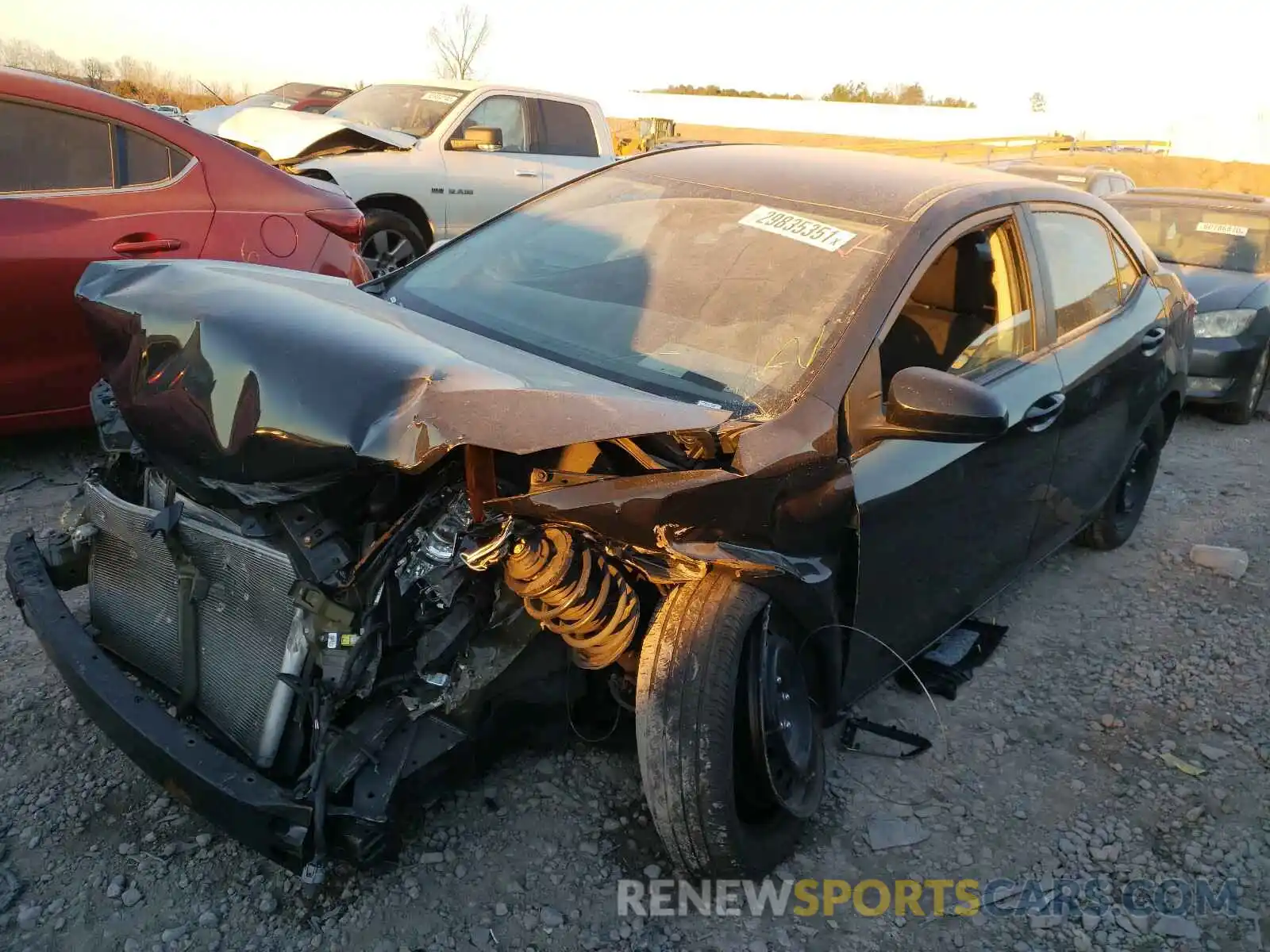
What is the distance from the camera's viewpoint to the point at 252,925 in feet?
7.09

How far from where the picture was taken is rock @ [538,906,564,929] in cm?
225

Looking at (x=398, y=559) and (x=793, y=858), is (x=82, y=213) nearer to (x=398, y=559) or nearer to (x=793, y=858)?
(x=398, y=559)

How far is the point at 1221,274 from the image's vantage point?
→ 7.53m

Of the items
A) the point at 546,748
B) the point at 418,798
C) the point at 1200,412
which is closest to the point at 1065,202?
the point at 546,748

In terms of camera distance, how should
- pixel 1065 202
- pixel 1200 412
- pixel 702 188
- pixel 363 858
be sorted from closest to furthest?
pixel 363 858, pixel 702 188, pixel 1065 202, pixel 1200 412

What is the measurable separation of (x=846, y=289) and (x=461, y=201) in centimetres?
596

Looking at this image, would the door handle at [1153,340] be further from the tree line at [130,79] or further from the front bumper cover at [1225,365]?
the tree line at [130,79]

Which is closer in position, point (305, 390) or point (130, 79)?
point (305, 390)

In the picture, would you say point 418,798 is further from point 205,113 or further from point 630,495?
point 205,113

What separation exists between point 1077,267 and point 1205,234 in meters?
5.43

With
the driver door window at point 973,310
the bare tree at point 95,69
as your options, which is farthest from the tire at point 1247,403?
the bare tree at point 95,69

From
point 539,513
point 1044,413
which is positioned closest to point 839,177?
point 1044,413

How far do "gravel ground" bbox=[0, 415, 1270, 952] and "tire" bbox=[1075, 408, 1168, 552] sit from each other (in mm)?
862

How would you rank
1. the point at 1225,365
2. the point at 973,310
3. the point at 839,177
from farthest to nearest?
the point at 1225,365, the point at 973,310, the point at 839,177
